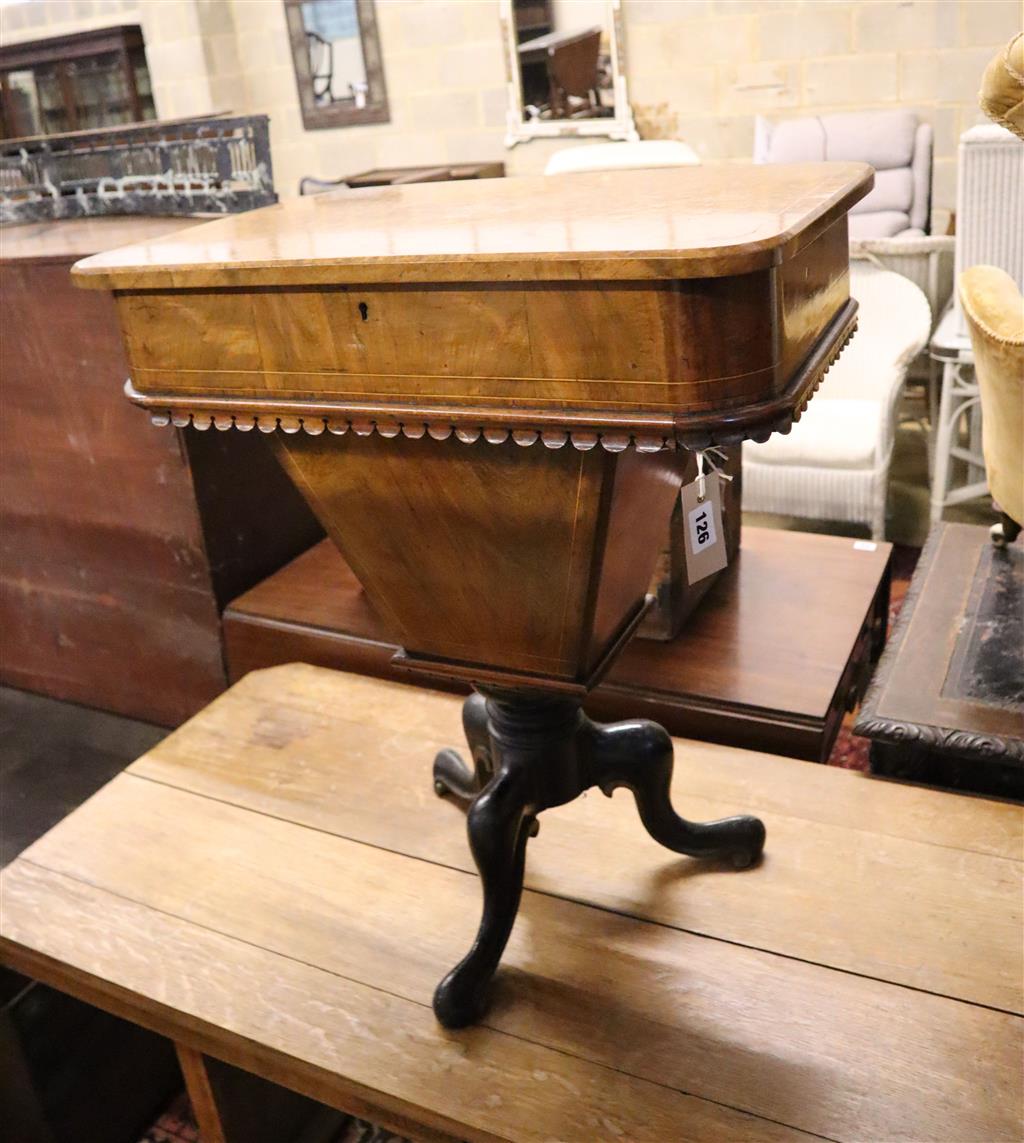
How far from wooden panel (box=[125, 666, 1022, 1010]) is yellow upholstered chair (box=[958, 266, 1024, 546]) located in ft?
2.04

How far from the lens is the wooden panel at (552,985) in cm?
103

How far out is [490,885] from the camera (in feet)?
3.74

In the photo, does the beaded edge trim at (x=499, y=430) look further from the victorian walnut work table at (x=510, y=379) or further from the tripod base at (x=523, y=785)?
the tripod base at (x=523, y=785)

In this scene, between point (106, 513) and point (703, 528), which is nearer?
point (703, 528)

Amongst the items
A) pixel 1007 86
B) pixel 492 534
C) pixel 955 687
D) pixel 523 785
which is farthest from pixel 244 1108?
pixel 1007 86

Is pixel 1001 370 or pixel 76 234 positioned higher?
pixel 76 234

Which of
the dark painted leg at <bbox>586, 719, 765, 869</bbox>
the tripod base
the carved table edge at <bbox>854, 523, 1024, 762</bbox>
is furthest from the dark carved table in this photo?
the tripod base

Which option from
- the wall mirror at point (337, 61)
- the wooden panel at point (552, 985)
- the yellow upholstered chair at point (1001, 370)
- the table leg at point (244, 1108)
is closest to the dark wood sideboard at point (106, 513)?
the wooden panel at point (552, 985)

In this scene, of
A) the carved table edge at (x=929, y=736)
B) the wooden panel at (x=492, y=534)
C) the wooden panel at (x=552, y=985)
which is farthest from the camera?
the carved table edge at (x=929, y=736)

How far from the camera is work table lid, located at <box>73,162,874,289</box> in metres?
0.72

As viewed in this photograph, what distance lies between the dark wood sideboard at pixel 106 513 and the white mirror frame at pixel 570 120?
3399mm

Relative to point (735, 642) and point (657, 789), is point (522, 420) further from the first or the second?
point (735, 642)

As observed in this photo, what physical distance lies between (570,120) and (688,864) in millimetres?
4573

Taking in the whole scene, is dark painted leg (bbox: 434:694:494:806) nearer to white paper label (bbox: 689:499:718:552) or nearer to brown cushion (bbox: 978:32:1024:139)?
white paper label (bbox: 689:499:718:552)
